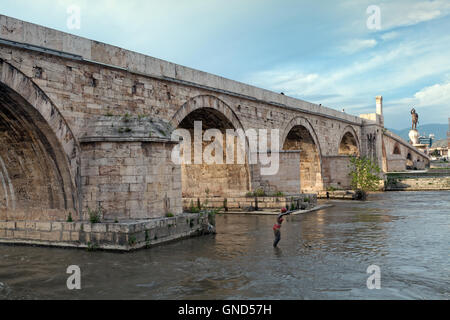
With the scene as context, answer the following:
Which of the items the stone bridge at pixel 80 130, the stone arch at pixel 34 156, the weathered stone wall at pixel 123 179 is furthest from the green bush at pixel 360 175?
the stone arch at pixel 34 156

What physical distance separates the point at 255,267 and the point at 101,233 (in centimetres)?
311

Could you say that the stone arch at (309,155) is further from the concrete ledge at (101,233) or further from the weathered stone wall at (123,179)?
the weathered stone wall at (123,179)

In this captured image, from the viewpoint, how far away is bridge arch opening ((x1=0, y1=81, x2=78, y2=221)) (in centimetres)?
821

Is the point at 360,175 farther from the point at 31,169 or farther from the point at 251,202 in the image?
the point at 31,169

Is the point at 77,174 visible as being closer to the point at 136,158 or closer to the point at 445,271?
the point at 136,158

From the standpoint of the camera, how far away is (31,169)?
352 inches

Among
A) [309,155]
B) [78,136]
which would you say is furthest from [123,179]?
[309,155]

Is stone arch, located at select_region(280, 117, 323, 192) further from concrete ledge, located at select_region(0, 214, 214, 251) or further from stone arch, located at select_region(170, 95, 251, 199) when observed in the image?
concrete ledge, located at select_region(0, 214, 214, 251)

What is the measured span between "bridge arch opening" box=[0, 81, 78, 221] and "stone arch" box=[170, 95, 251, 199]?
563 cm

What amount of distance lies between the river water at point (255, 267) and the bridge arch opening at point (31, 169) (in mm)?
943

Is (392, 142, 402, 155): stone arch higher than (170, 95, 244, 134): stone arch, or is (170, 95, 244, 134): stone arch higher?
(392, 142, 402, 155): stone arch

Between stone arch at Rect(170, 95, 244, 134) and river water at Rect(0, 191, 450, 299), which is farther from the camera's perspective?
stone arch at Rect(170, 95, 244, 134)

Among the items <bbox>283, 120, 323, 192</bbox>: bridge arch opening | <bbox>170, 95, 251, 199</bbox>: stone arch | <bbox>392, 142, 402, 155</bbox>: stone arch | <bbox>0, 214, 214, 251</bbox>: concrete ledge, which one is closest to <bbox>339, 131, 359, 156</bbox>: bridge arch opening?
<bbox>283, 120, 323, 192</bbox>: bridge arch opening
